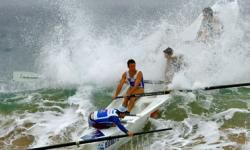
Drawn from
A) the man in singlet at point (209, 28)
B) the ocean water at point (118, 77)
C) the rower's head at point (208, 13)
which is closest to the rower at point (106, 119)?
the ocean water at point (118, 77)

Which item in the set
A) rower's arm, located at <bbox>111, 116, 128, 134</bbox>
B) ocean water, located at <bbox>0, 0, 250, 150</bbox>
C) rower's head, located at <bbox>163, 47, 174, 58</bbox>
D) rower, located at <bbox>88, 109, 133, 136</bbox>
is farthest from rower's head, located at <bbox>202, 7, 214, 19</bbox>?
rower's arm, located at <bbox>111, 116, 128, 134</bbox>

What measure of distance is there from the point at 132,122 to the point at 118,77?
4.32 m

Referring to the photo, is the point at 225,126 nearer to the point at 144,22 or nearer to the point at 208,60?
the point at 208,60

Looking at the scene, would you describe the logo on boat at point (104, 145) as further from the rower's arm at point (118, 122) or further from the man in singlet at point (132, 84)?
the man in singlet at point (132, 84)

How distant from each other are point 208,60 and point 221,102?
74.2 inches

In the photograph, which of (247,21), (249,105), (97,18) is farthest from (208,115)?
(97,18)

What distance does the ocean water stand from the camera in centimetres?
822

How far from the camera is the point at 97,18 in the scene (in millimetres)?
20375

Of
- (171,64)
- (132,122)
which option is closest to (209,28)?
(171,64)

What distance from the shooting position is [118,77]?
39.0ft

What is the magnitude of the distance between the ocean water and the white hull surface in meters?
0.29

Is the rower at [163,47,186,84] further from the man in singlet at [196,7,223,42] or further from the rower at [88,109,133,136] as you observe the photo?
the rower at [88,109,133,136]

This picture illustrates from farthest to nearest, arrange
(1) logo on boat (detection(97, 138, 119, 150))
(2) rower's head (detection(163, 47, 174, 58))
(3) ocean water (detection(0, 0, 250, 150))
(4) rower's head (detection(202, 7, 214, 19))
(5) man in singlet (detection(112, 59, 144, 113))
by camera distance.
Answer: (4) rower's head (detection(202, 7, 214, 19)) < (2) rower's head (detection(163, 47, 174, 58)) < (5) man in singlet (detection(112, 59, 144, 113)) < (3) ocean water (detection(0, 0, 250, 150)) < (1) logo on boat (detection(97, 138, 119, 150))

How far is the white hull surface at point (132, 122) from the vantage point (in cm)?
683
